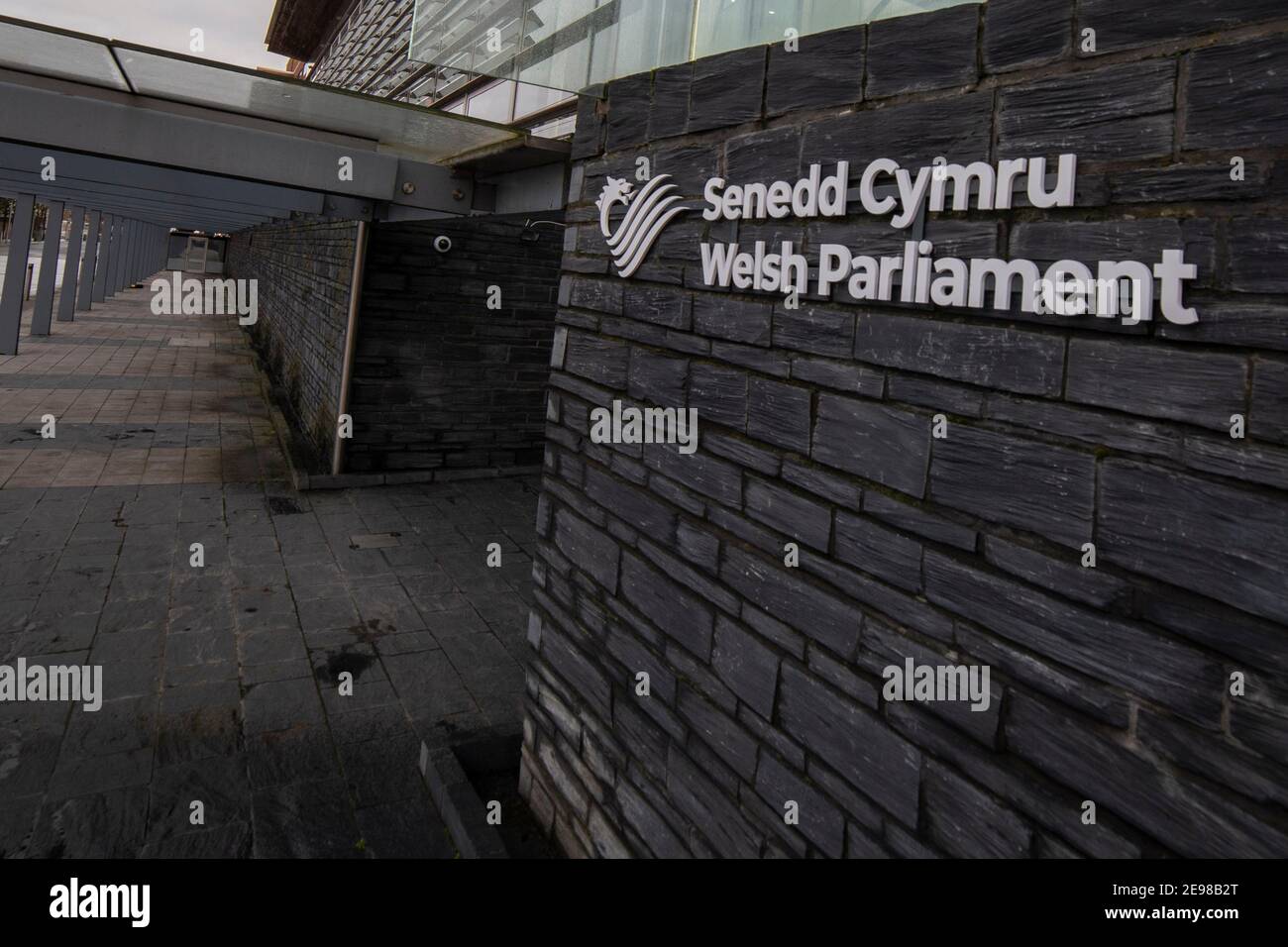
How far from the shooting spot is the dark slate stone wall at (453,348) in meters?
9.71

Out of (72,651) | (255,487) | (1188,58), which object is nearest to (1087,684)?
(1188,58)

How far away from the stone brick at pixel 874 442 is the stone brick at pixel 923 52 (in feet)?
2.64

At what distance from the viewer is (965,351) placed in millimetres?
1946

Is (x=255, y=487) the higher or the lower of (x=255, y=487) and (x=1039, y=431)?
the lower

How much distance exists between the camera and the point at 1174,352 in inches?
61.9

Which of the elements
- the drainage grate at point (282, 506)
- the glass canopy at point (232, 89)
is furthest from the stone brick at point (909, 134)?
the drainage grate at point (282, 506)

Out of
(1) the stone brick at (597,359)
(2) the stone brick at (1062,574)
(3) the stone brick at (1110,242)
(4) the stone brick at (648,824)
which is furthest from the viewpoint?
(1) the stone brick at (597,359)

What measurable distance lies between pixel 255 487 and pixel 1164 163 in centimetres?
936

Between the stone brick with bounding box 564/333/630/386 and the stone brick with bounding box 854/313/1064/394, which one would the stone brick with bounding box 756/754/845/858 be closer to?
the stone brick with bounding box 854/313/1064/394

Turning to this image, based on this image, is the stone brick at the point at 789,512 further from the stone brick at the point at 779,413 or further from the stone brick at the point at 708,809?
the stone brick at the point at 708,809

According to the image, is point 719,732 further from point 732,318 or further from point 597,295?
point 597,295

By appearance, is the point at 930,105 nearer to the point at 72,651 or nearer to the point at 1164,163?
the point at 1164,163

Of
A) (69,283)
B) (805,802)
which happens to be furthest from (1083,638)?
(69,283)

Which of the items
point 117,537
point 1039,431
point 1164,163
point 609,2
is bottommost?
point 117,537
